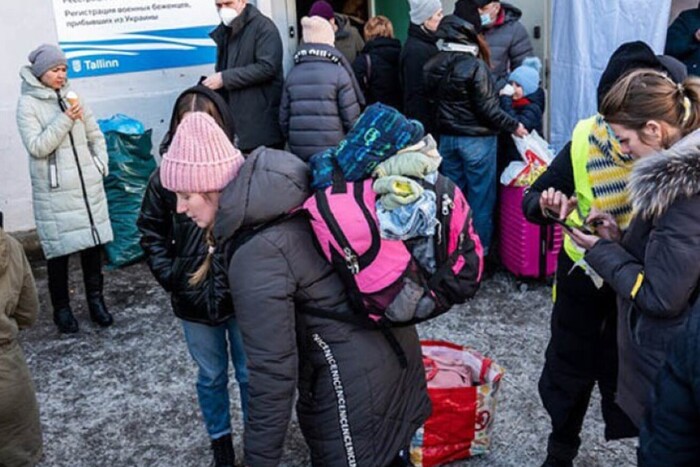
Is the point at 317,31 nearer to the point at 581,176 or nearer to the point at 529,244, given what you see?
the point at 529,244

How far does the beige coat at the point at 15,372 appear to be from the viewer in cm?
286

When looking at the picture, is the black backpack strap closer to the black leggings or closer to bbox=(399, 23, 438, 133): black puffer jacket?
bbox=(399, 23, 438, 133): black puffer jacket

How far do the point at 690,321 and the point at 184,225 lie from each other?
2.09 m

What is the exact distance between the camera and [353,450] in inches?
94.2

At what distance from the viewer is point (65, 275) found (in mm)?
5039

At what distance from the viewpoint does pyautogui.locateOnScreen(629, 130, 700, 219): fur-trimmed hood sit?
213cm

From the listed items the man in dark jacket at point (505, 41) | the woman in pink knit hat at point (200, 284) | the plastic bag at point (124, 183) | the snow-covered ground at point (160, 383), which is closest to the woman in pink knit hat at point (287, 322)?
the woman in pink knit hat at point (200, 284)

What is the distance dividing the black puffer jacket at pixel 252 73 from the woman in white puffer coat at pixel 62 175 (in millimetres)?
1255

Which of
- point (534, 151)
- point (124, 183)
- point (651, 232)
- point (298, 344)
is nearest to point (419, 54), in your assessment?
point (534, 151)

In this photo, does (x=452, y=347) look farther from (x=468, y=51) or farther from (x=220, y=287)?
(x=468, y=51)

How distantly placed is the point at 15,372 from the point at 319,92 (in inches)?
124

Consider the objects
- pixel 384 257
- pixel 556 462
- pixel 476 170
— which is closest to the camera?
pixel 384 257

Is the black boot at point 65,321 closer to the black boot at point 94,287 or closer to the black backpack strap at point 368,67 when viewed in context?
the black boot at point 94,287

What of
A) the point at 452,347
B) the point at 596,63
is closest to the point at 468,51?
the point at 596,63
